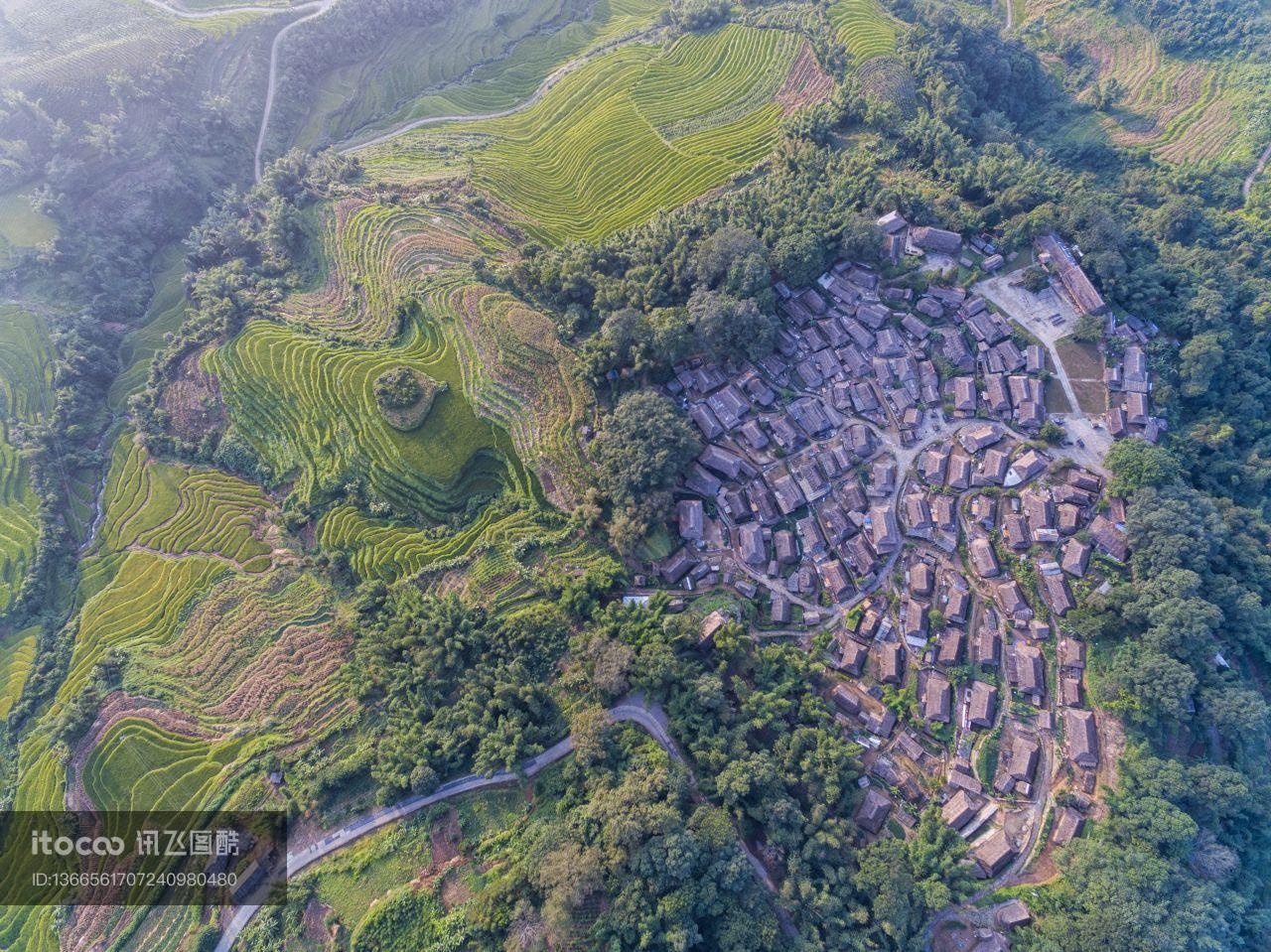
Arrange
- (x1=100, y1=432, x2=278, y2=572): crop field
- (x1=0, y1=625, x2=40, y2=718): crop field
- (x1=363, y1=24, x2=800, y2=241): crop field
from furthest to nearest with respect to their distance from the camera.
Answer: (x1=363, y1=24, x2=800, y2=241): crop field
(x1=100, y1=432, x2=278, y2=572): crop field
(x1=0, y1=625, x2=40, y2=718): crop field

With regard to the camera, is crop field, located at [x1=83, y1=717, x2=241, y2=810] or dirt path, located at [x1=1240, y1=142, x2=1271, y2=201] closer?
crop field, located at [x1=83, y1=717, x2=241, y2=810]

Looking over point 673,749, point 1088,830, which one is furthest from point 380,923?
point 1088,830

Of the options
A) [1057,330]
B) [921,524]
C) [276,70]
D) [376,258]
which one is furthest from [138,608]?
[1057,330]

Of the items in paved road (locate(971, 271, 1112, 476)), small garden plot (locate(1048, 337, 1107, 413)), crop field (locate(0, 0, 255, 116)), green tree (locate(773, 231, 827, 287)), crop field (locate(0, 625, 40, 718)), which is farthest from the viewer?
crop field (locate(0, 0, 255, 116))

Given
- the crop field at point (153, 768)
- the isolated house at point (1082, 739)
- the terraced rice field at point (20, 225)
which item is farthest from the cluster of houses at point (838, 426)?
the terraced rice field at point (20, 225)

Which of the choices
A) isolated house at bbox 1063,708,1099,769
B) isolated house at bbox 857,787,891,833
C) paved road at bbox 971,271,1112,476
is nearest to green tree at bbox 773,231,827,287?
paved road at bbox 971,271,1112,476

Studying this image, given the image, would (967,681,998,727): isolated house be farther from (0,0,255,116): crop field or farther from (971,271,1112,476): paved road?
(0,0,255,116): crop field
